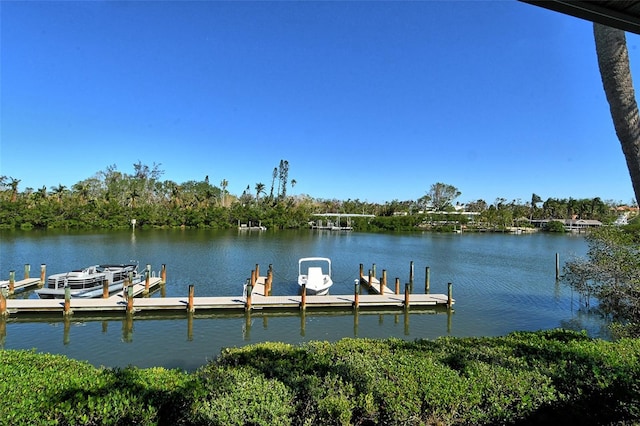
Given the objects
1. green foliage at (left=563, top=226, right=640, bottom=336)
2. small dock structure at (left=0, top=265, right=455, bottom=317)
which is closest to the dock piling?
small dock structure at (left=0, top=265, right=455, bottom=317)

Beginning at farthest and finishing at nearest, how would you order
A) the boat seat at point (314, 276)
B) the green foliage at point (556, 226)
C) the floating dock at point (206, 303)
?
the green foliage at point (556, 226)
the boat seat at point (314, 276)
the floating dock at point (206, 303)

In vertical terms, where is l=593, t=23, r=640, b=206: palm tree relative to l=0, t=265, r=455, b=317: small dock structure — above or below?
above

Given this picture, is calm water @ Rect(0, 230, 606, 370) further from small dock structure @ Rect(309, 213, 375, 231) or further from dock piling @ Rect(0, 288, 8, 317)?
small dock structure @ Rect(309, 213, 375, 231)

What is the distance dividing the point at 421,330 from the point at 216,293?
9.25m

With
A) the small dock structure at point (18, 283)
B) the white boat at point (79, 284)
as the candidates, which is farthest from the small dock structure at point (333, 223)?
the white boat at point (79, 284)

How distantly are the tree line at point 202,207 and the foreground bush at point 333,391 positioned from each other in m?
31.3

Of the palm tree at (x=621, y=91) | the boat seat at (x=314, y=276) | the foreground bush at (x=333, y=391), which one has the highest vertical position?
the palm tree at (x=621, y=91)

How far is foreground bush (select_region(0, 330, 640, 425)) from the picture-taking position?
3506 millimetres

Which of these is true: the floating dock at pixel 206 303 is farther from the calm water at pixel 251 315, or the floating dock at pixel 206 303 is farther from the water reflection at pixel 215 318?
the calm water at pixel 251 315

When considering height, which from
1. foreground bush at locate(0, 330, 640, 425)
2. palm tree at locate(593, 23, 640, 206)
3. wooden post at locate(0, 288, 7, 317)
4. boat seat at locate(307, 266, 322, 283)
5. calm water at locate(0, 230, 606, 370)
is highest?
palm tree at locate(593, 23, 640, 206)

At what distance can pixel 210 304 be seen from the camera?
14.2 m

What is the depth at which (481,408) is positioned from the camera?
12.9 feet

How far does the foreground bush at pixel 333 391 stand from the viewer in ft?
11.5

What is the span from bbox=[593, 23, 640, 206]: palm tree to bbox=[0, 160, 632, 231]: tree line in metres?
32.6
